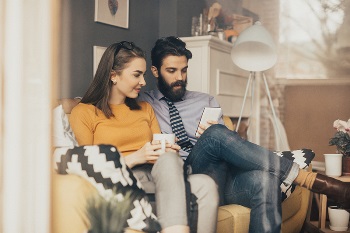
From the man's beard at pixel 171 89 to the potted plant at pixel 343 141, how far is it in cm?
42

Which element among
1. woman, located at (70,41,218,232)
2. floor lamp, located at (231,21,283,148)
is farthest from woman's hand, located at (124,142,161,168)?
floor lamp, located at (231,21,283,148)

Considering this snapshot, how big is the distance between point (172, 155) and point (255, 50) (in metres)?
0.30

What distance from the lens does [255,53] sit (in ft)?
3.57

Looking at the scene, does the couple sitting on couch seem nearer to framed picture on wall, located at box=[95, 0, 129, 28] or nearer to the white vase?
the white vase

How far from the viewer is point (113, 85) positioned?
4.07 ft

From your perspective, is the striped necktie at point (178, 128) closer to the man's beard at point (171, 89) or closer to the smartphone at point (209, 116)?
the man's beard at point (171, 89)

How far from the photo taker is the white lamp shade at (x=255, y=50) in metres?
0.95

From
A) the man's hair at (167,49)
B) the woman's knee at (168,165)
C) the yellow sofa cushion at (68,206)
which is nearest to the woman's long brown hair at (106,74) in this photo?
the man's hair at (167,49)

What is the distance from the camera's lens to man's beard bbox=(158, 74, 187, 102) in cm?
139

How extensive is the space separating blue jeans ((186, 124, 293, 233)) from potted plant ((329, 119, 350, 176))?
27 cm

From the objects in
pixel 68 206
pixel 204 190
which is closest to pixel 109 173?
pixel 68 206

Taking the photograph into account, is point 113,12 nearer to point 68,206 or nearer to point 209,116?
point 209,116

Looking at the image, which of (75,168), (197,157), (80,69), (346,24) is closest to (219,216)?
(197,157)

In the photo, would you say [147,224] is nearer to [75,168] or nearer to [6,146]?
[75,168]
